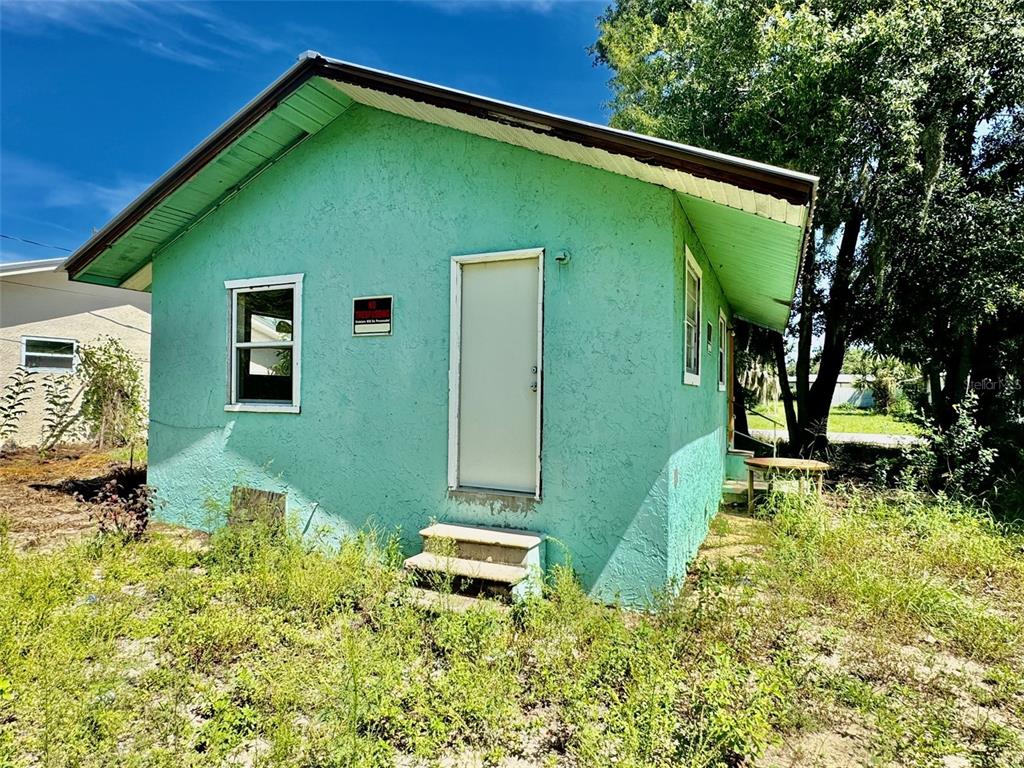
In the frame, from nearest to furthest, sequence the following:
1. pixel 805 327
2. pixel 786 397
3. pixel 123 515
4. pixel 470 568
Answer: pixel 470 568, pixel 123 515, pixel 805 327, pixel 786 397

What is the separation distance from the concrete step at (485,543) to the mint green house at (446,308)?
0.42 feet

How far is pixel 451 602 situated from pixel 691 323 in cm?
342

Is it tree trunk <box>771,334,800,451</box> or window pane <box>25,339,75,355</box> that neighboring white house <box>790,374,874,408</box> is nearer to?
tree trunk <box>771,334,800,451</box>

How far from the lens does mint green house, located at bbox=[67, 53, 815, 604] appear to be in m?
4.14

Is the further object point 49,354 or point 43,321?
point 49,354

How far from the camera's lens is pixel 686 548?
16.1ft

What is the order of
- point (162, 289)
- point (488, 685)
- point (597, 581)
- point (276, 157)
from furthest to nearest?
point (162, 289), point (276, 157), point (597, 581), point (488, 685)

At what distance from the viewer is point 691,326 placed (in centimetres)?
534

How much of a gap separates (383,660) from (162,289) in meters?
5.58

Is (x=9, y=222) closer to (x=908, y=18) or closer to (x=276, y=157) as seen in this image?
(x=276, y=157)

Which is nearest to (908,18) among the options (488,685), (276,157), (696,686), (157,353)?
(276,157)

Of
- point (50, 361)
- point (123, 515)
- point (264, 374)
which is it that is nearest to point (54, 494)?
point (123, 515)

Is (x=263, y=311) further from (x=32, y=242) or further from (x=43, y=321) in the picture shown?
(x=32, y=242)

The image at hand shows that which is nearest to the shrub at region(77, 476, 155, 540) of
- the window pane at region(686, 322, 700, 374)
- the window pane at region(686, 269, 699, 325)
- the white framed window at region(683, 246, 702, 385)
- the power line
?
the white framed window at region(683, 246, 702, 385)
